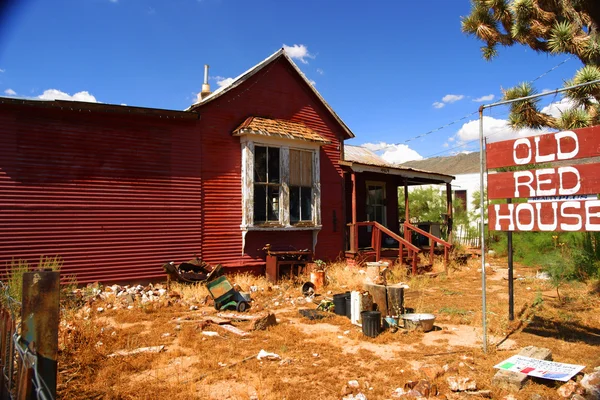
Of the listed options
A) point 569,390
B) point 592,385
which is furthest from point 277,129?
point 592,385

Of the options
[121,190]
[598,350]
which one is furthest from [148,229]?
[598,350]

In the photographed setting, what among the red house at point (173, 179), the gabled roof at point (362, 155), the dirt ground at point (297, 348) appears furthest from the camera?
the gabled roof at point (362, 155)

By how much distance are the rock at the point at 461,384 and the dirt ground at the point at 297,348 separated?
81mm

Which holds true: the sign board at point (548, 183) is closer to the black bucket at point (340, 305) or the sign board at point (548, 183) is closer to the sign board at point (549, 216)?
the sign board at point (549, 216)

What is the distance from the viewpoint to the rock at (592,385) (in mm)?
3865

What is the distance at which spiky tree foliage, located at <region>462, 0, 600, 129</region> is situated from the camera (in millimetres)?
9164

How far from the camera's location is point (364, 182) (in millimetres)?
16016

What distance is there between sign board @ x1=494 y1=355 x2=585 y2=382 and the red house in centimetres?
744

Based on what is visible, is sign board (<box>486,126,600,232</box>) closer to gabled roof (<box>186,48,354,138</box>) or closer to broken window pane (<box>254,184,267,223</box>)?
broken window pane (<box>254,184,267,223</box>)

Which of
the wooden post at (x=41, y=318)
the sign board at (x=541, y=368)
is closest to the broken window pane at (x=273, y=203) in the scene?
the sign board at (x=541, y=368)

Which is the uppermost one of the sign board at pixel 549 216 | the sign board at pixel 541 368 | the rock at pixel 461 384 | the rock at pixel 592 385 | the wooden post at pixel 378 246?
the sign board at pixel 549 216

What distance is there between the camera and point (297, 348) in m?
5.84

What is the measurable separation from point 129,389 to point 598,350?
5.98 m

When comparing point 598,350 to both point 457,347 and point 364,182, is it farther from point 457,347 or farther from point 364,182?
point 364,182
